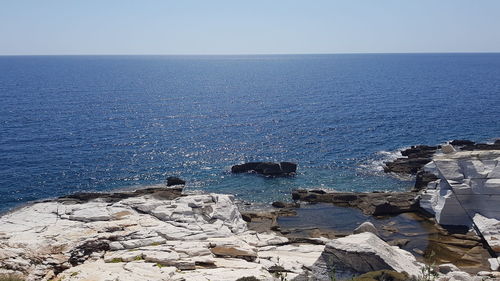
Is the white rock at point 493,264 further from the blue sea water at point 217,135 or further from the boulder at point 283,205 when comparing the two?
the blue sea water at point 217,135

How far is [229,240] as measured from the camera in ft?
136

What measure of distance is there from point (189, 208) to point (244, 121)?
5760 cm

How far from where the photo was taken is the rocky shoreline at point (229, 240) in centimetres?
3344

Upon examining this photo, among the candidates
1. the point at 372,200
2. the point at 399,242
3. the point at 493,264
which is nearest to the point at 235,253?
the point at 399,242

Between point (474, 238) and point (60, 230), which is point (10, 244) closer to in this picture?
point (60, 230)

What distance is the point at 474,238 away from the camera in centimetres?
4578

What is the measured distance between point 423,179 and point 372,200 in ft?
28.6

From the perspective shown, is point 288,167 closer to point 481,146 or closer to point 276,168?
point 276,168

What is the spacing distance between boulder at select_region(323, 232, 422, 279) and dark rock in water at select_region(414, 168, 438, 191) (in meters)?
28.0

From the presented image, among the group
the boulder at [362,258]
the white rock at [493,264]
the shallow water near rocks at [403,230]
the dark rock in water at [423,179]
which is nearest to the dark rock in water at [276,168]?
the shallow water near rocks at [403,230]

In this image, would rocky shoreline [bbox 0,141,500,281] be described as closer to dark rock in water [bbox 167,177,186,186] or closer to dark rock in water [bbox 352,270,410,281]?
dark rock in water [bbox 352,270,410,281]

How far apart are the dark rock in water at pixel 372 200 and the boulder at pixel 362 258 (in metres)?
20.0

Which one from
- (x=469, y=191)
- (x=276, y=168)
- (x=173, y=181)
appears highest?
(x=469, y=191)

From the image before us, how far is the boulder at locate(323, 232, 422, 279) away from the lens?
32344mm
